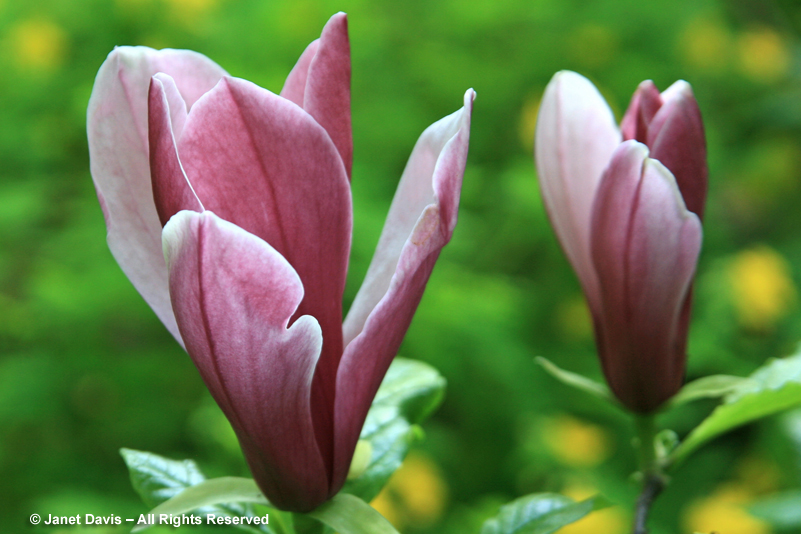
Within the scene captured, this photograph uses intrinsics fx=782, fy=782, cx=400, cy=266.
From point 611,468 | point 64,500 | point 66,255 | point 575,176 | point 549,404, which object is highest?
point 575,176

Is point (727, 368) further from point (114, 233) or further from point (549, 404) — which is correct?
point (114, 233)

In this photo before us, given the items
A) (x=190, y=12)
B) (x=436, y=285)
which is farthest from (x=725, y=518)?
(x=190, y=12)

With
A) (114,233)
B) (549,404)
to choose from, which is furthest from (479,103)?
(114,233)

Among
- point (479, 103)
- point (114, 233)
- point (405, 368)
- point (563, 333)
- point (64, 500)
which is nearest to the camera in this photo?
point (114, 233)

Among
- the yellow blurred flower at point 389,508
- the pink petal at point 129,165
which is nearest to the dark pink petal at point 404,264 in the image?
the pink petal at point 129,165

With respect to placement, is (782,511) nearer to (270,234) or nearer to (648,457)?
(648,457)

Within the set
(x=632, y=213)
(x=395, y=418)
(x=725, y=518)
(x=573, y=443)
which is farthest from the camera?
(x=573, y=443)

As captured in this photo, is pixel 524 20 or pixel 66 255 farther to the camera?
pixel 524 20
